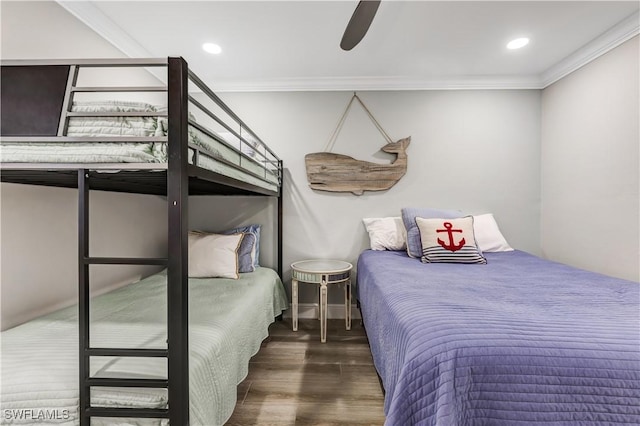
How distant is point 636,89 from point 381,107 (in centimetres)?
179

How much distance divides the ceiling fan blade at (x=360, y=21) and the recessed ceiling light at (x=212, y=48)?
1.16 metres

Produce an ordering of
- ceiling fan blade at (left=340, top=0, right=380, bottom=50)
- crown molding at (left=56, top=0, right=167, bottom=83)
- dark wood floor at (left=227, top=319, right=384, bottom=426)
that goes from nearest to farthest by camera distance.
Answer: ceiling fan blade at (left=340, top=0, right=380, bottom=50)
dark wood floor at (left=227, top=319, right=384, bottom=426)
crown molding at (left=56, top=0, right=167, bottom=83)

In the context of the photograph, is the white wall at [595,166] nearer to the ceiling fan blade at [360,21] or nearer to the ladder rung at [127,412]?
the ceiling fan blade at [360,21]

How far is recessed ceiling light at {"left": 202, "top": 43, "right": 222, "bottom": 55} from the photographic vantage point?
227 centimetres

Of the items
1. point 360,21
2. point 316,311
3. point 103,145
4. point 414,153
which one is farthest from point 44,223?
point 414,153

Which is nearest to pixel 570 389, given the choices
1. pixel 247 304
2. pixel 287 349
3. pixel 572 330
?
pixel 572 330

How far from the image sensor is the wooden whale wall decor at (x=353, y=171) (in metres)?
2.86

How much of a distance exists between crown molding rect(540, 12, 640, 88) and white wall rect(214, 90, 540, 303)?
0.25 m

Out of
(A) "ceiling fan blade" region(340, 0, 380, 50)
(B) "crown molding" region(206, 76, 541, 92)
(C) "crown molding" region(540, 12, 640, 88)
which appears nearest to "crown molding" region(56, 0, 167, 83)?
(B) "crown molding" region(206, 76, 541, 92)

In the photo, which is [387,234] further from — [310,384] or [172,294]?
[172,294]

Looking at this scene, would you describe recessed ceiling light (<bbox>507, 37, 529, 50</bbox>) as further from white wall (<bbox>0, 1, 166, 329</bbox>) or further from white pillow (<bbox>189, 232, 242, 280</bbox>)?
white wall (<bbox>0, 1, 166, 329</bbox>)

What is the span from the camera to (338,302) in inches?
115

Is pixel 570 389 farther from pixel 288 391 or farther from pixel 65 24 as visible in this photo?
pixel 65 24

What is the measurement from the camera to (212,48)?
231 centimetres
